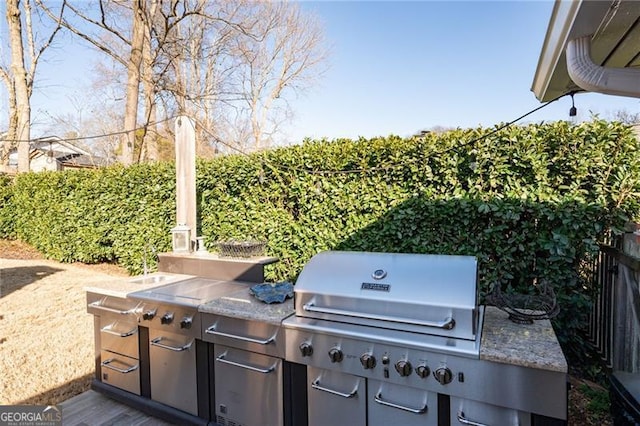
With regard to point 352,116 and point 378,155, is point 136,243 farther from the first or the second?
point 352,116

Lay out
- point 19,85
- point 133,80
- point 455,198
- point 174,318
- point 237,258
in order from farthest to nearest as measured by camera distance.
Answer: point 19,85 < point 133,80 < point 455,198 < point 237,258 < point 174,318

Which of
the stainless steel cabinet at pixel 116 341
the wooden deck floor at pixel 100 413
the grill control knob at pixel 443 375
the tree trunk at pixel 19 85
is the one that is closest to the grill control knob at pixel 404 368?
the grill control knob at pixel 443 375

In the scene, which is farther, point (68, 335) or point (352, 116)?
point (352, 116)

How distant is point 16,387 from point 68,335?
115 centimetres

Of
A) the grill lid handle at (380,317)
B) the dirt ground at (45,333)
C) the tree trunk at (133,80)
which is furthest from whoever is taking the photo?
the tree trunk at (133,80)

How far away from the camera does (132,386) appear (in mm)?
2660

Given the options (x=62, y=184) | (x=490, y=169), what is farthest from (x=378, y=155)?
(x=62, y=184)

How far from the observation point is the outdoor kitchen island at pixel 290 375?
4.84 feet

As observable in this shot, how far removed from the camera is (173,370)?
2.44 metres

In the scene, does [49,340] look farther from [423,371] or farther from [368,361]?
[423,371]

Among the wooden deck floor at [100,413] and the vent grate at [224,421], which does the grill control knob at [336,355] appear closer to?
A: the vent grate at [224,421]

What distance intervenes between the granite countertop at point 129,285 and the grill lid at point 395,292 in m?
1.48

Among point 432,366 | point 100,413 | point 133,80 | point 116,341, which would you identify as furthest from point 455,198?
point 133,80

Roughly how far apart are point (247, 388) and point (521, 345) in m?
1.51
